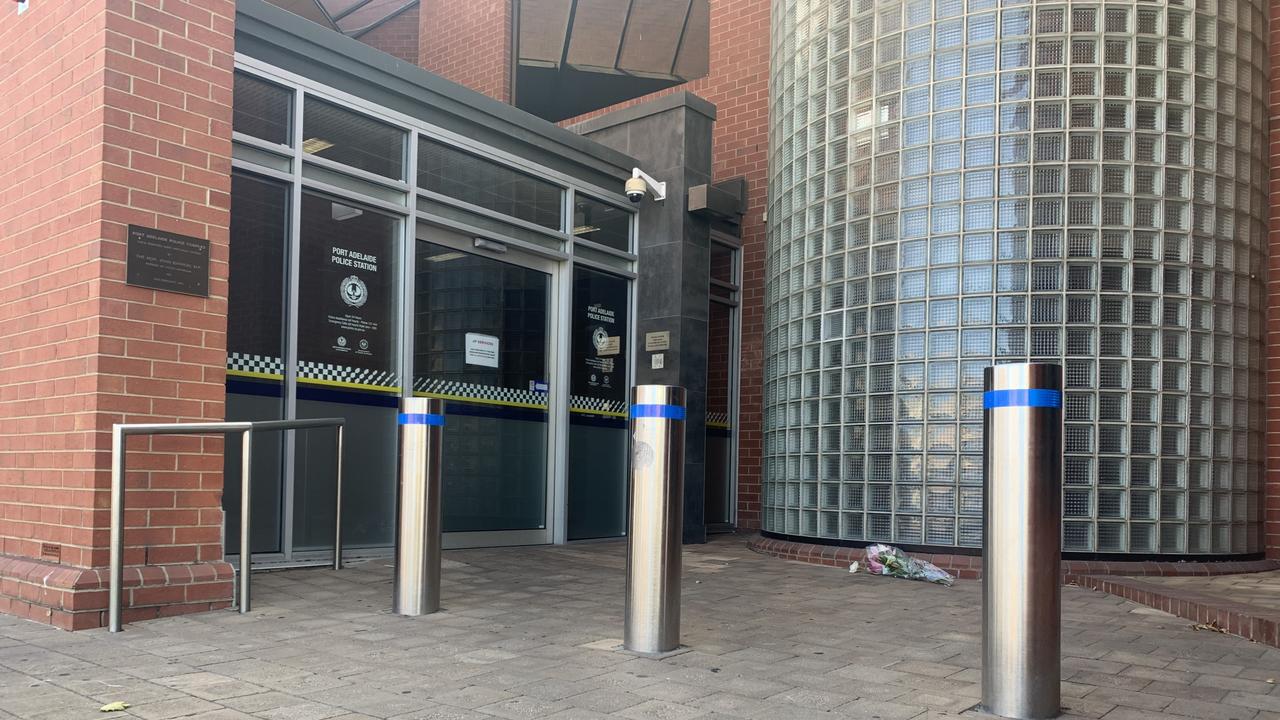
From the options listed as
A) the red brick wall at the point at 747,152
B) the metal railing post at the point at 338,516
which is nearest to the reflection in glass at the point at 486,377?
the metal railing post at the point at 338,516

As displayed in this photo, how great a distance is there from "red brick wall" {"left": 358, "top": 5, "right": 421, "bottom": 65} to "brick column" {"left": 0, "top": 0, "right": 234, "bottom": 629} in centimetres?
923

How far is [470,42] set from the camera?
13734mm

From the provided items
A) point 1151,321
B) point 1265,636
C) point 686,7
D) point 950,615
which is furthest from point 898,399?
point 686,7

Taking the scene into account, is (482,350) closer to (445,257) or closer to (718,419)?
(445,257)

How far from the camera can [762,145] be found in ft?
37.5

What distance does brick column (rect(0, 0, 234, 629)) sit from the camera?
16.0 feet

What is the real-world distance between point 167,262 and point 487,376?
3.67 m

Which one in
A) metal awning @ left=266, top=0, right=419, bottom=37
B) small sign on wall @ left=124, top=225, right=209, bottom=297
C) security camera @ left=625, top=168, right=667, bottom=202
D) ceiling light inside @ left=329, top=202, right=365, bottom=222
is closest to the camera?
small sign on wall @ left=124, top=225, right=209, bottom=297

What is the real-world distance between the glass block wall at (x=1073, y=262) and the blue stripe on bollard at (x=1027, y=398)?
398 centimetres

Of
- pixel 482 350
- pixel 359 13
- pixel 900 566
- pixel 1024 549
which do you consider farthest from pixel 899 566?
pixel 359 13

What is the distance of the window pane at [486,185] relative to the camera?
816 centimetres

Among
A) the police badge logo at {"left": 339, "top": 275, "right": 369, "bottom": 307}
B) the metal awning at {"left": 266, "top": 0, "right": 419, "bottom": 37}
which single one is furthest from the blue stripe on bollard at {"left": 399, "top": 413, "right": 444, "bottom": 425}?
the metal awning at {"left": 266, "top": 0, "right": 419, "bottom": 37}

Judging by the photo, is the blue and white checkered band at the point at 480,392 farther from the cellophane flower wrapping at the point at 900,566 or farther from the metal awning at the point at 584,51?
the metal awning at the point at 584,51

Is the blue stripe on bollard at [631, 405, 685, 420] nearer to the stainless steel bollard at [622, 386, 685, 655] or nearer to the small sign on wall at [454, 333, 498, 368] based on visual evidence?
the stainless steel bollard at [622, 386, 685, 655]
